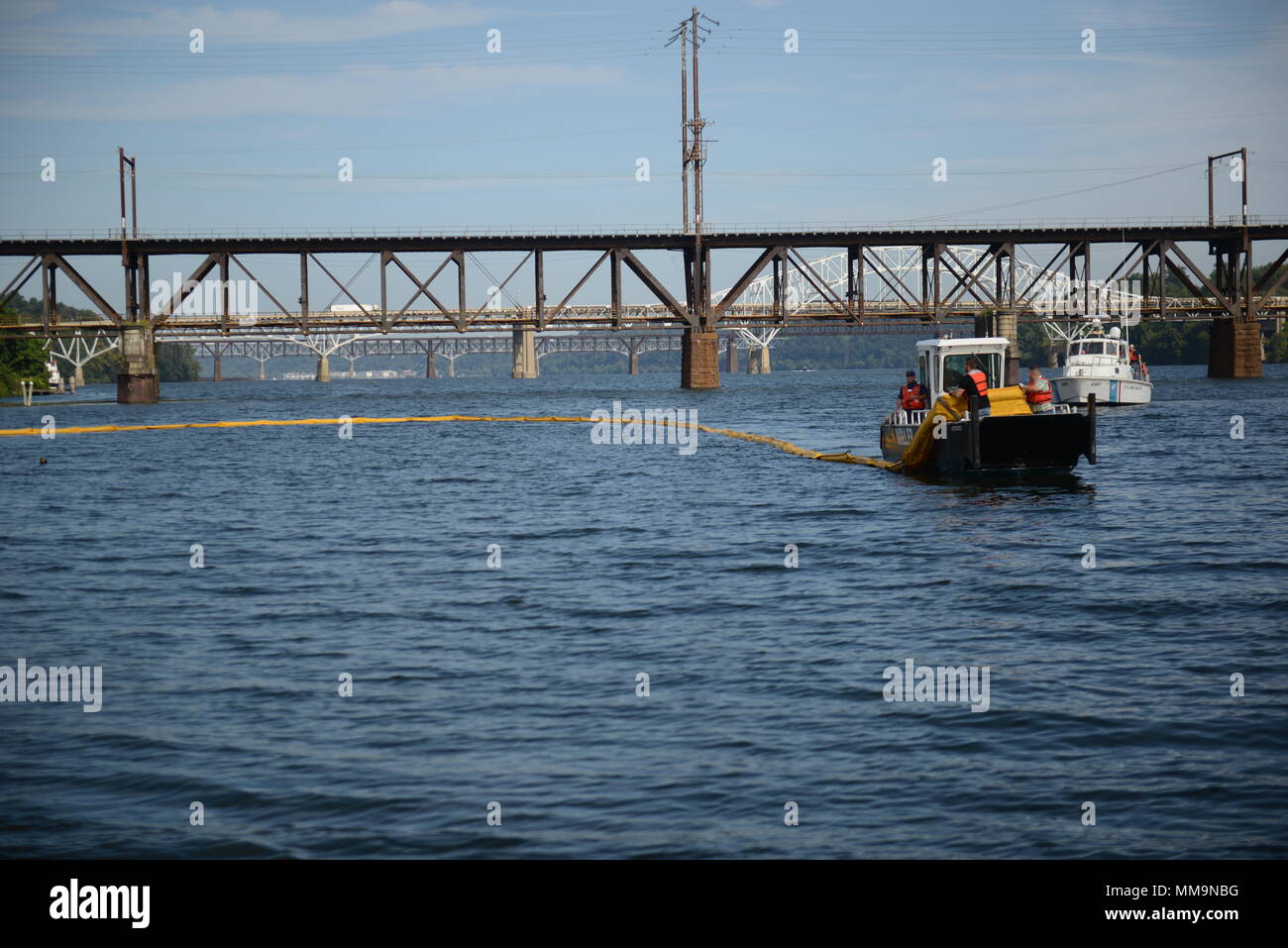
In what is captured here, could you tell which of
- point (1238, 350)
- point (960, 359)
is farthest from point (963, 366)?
point (1238, 350)

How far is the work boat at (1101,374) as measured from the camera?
70.9 m

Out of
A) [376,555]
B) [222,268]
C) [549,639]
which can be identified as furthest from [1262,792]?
[222,268]

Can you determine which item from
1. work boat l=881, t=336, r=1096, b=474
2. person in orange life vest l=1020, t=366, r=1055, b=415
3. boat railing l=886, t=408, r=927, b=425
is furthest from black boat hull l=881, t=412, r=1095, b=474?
boat railing l=886, t=408, r=927, b=425

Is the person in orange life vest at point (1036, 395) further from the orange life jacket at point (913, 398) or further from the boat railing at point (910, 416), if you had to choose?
the orange life jacket at point (913, 398)

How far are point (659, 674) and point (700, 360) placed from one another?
103 meters

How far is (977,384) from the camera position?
3584 centimetres

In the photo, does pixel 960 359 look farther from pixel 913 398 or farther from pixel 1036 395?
pixel 1036 395

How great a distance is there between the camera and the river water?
38.4 feet

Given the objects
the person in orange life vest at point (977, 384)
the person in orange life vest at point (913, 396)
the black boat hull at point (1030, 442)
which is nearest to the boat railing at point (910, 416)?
the person in orange life vest at point (913, 396)

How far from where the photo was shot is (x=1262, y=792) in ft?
39.7

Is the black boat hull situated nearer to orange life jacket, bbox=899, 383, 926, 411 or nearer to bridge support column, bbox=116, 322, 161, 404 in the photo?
orange life jacket, bbox=899, 383, 926, 411

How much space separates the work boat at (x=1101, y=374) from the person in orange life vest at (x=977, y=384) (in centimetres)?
3483

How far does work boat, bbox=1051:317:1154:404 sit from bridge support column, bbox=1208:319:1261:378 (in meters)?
52.4
